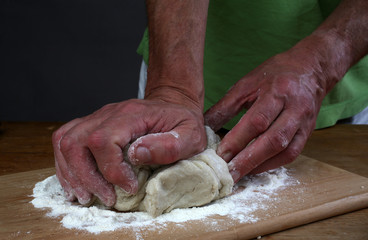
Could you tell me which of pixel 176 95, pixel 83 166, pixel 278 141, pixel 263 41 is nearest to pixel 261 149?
pixel 278 141

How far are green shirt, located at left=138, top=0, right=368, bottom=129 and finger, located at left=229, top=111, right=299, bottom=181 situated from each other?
760mm

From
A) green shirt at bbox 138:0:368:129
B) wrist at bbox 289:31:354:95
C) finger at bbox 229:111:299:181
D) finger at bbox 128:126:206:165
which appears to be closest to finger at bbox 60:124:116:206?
finger at bbox 128:126:206:165

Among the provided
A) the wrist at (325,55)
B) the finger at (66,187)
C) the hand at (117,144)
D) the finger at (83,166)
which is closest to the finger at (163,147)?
the hand at (117,144)

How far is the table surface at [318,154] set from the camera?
1095 mm

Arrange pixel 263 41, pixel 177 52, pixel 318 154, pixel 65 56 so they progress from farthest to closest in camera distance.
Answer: pixel 65 56
pixel 263 41
pixel 318 154
pixel 177 52

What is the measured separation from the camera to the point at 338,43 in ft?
5.08

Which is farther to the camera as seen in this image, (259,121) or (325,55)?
(325,55)

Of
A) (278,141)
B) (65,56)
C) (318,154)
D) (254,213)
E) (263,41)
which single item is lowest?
(65,56)

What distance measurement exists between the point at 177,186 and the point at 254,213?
0.78 ft

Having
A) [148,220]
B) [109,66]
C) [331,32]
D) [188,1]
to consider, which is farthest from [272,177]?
[109,66]

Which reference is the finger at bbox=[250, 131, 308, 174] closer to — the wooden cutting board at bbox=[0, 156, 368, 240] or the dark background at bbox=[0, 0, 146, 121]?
the wooden cutting board at bbox=[0, 156, 368, 240]

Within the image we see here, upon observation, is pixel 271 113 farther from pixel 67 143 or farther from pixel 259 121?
pixel 67 143

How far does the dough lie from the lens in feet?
3.83

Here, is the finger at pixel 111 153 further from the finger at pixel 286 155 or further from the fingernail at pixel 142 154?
the finger at pixel 286 155
